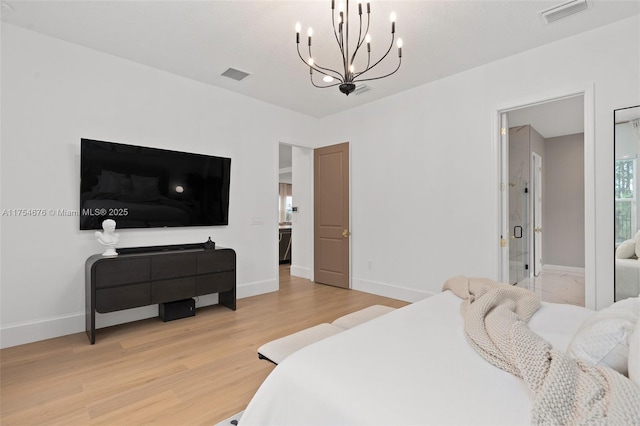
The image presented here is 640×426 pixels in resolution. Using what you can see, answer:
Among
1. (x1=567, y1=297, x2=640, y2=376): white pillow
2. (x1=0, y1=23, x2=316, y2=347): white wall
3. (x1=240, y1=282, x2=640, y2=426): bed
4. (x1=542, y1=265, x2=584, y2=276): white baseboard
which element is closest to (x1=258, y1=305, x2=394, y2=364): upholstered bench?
(x1=240, y1=282, x2=640, y2=426): bed

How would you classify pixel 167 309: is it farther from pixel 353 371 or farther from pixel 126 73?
pixel 353 371

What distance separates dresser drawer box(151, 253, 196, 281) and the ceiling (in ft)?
7.31

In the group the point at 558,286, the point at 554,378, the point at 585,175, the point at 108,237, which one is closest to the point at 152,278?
the point at 108,237

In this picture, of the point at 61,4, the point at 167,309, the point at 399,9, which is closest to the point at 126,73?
the point at 61,4

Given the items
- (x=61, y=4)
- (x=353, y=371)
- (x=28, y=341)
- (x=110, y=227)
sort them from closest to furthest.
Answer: (x=353, y=371) → (x=61, y=4) → (x=28, y=341) → (x=110, y=227)

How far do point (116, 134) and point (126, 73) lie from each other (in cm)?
72

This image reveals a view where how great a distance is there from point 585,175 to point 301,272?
14.8ft

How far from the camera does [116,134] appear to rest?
3516mm

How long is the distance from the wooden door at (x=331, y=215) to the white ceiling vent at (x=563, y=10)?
290cm

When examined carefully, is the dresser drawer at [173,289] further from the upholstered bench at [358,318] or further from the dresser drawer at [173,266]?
the upholstered bench at [358,318]

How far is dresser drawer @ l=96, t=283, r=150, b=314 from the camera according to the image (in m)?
3.01

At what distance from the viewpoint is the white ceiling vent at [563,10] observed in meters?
2.61

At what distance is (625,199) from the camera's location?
2818mm

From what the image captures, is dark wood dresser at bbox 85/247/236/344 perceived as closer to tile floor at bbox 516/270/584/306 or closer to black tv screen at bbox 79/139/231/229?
black tv screen at bbox 79/139/231/229
